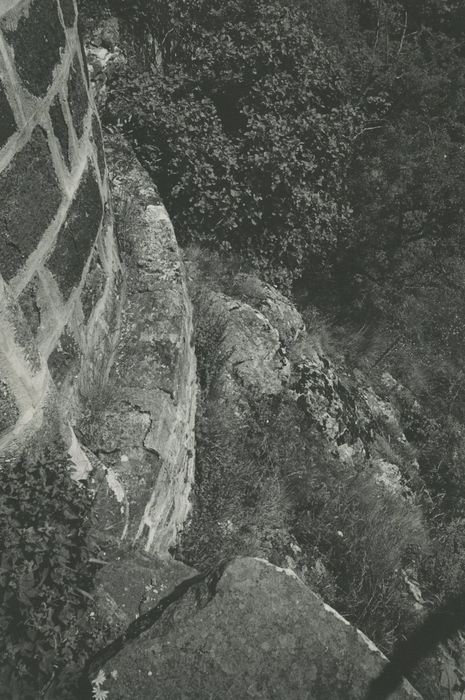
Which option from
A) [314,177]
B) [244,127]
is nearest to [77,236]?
[244,127]

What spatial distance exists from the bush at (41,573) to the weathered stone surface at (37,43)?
1425 mm

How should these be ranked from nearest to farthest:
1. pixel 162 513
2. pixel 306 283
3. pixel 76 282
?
pixel 76 282 → pixel 162 513 → pixel 306 283

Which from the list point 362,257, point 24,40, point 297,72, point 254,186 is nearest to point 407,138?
point 362,257

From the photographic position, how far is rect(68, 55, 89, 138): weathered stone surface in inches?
101

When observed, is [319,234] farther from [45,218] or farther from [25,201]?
[25,201]

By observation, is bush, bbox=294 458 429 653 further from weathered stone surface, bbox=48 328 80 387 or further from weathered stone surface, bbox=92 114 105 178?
weathered stone surface, bbox=92 114 105 178

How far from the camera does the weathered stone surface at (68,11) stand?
97.7 inches

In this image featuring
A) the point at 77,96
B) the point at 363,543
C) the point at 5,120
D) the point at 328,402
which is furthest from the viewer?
the point at 328,402

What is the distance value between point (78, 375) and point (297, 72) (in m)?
5.55

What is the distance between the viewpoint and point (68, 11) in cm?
255

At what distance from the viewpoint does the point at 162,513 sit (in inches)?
124

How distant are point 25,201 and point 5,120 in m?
0.29

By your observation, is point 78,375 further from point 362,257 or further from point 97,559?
point 362,257

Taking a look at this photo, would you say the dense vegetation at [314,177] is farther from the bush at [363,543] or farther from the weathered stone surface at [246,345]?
the bush at [363,543]
